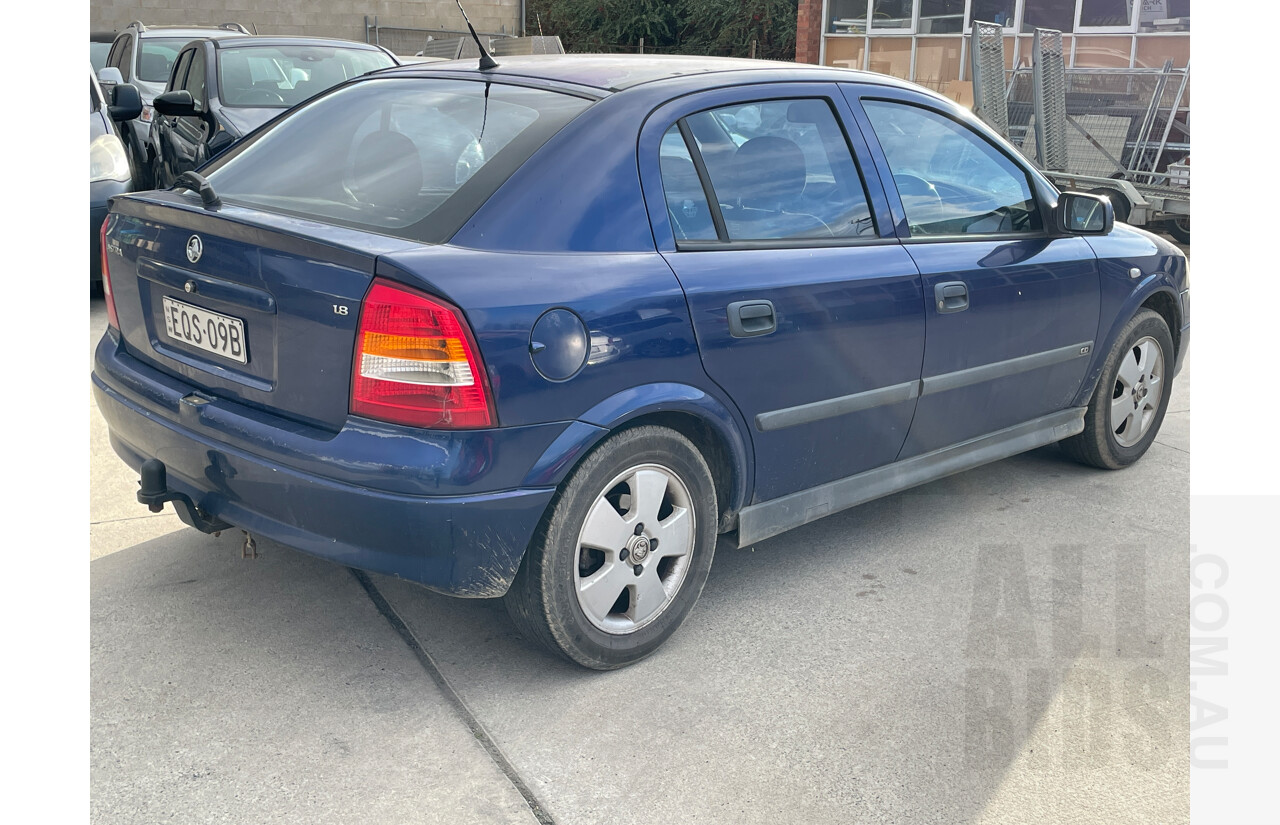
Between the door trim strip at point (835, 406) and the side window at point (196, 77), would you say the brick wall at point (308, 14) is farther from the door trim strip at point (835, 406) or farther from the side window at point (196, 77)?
the door trim strip at point (835, 406)

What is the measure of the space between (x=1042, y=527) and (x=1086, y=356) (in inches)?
28.9

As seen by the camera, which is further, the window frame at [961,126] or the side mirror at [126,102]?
the side mirror at [126,102]

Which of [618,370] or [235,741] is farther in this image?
[618,370]

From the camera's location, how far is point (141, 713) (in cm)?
280

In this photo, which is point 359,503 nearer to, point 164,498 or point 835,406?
point 164,498

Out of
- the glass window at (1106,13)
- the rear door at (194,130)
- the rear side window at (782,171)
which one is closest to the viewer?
the rear side window at (782,171)

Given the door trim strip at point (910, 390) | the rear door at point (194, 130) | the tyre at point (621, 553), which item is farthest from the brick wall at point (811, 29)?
the tyre at point (621, 553)

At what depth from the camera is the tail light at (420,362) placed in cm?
262

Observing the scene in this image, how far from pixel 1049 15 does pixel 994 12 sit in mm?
916

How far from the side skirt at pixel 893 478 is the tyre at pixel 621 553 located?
0.84ft

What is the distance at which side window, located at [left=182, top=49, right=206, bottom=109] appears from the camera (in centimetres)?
873

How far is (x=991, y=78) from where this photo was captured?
13.3 m

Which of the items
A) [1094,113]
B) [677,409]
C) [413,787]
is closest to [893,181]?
[677,409]

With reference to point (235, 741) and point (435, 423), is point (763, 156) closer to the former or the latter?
point (435, 423)
